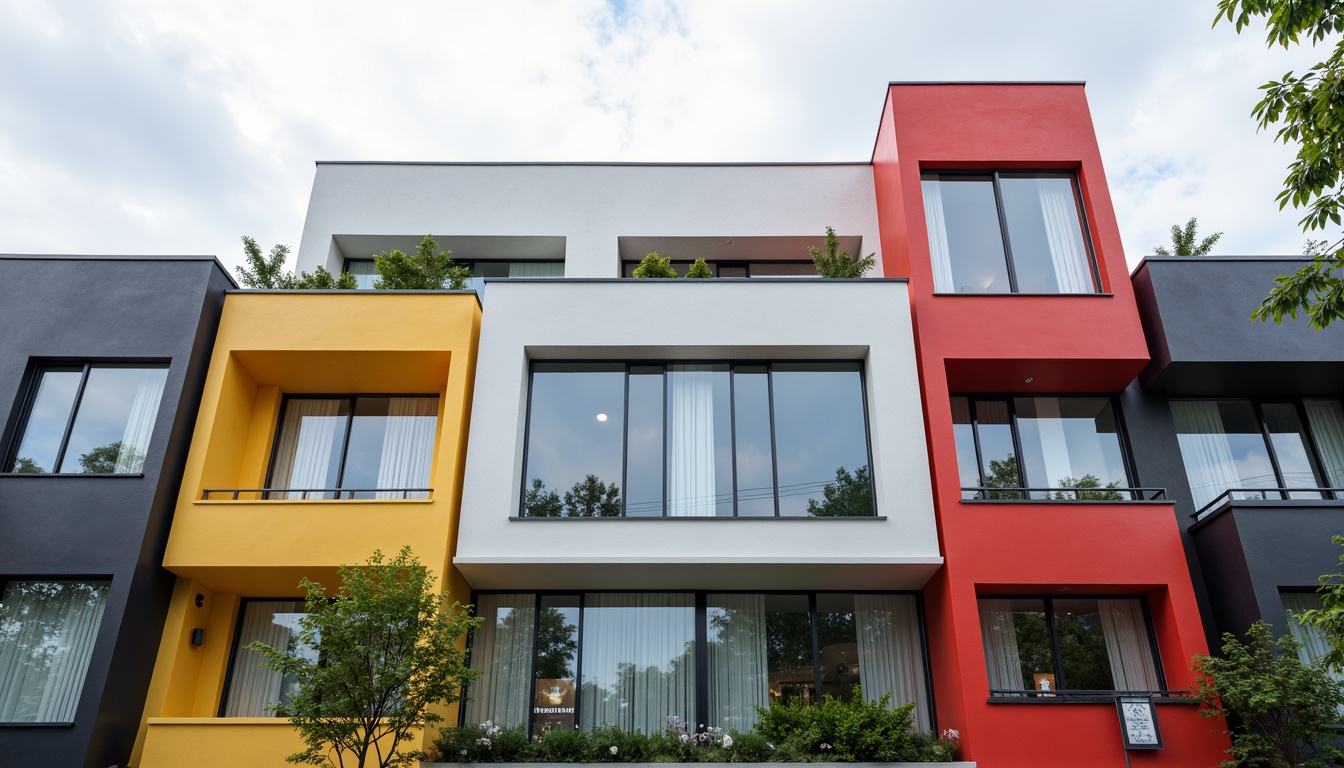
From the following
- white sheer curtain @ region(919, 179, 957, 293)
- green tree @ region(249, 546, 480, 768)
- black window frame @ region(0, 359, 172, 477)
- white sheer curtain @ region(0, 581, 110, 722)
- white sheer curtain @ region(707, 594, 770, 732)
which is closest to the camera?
green tree @ region(249, 546, 480, 768)

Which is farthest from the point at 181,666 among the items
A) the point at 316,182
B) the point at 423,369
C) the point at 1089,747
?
the point at 1089,747

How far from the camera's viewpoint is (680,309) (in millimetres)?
12820

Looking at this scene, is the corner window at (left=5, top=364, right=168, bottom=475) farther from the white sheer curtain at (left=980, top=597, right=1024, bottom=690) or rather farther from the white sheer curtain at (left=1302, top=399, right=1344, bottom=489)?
the white sheer curtain at (left=1302, top=399, right=1344, bottom=489)

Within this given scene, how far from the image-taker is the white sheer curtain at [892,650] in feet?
37.8

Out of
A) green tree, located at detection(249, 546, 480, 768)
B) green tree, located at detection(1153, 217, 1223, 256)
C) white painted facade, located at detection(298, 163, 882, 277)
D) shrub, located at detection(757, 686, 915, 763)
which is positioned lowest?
shrub, located at detection(757, 686, 915, 763)

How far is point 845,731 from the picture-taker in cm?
992

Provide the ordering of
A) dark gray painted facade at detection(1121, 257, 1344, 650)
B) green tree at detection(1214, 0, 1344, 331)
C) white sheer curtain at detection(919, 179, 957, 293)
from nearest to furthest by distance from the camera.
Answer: green tree at detection(1214, 0, 1344, 331), dark gray painted facade at detection(1121, 257, 1344, 650), white sheer curtain at detection(919, 179, 957, 293)

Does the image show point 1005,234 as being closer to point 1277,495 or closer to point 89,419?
point 1277,495

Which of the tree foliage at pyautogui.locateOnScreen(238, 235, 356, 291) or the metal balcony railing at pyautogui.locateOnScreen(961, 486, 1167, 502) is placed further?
the tree foliage at pyautogui.locateOnScreen(238, 235, 356, 291)

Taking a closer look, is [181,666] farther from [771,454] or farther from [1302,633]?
[1302,633]

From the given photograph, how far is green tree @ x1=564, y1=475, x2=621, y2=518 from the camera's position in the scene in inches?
466

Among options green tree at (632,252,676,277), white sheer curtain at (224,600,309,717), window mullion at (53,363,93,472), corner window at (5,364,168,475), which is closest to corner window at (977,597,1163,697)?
green tree at (632,252,676,277)

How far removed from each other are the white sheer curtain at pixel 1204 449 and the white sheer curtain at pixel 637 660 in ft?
28.0

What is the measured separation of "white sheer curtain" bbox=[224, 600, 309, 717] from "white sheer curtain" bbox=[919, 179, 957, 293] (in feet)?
38.1
